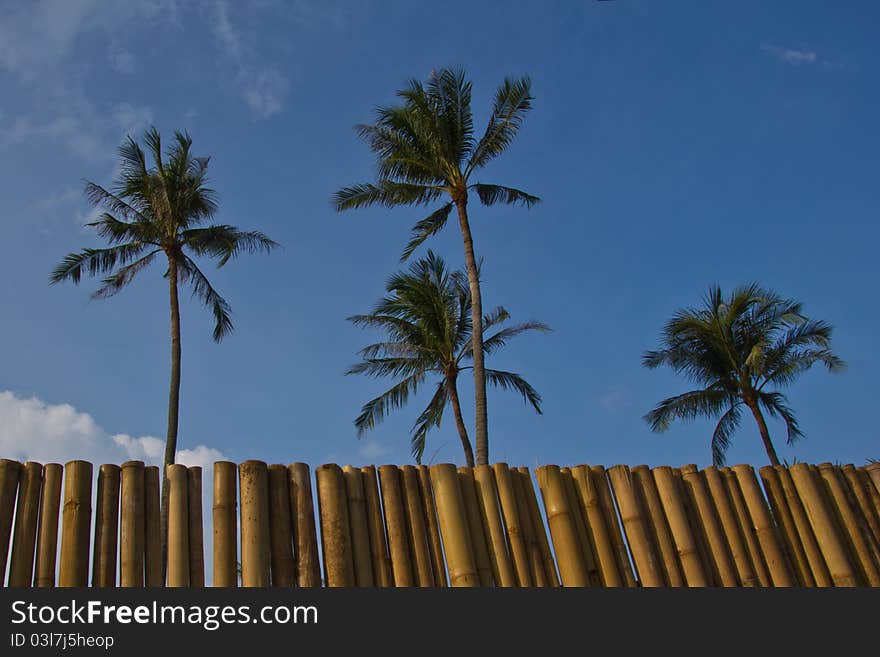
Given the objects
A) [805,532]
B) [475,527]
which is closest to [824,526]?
[805,532]

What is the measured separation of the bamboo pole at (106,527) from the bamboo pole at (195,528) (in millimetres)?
340

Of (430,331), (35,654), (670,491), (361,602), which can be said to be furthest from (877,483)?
(430,331)

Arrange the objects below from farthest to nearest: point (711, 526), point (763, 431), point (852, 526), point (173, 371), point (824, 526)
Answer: point (763, 431) → point (173, 371) → point (852, 526) → point (824, 526) → point (711, 526)

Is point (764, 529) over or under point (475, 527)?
under

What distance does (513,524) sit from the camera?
14.2 ft

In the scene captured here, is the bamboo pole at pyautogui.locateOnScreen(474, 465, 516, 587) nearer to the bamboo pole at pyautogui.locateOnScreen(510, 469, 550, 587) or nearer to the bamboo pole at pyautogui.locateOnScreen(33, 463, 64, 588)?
the bamboo pole at pyautogui.locateOnScreen(510, 469, 550, 587)

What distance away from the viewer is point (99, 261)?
18875 millimetres

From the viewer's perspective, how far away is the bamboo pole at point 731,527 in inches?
179

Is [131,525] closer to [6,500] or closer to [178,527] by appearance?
[178,527]

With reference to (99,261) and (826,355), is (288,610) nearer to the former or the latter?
(99,261)

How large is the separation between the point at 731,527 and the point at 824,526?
645 millimetres

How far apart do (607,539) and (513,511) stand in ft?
1.88

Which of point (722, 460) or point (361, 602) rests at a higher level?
point (722, 460)

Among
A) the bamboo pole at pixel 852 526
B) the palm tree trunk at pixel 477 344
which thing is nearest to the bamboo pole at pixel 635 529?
the bamboo pole at pixel 852 526
